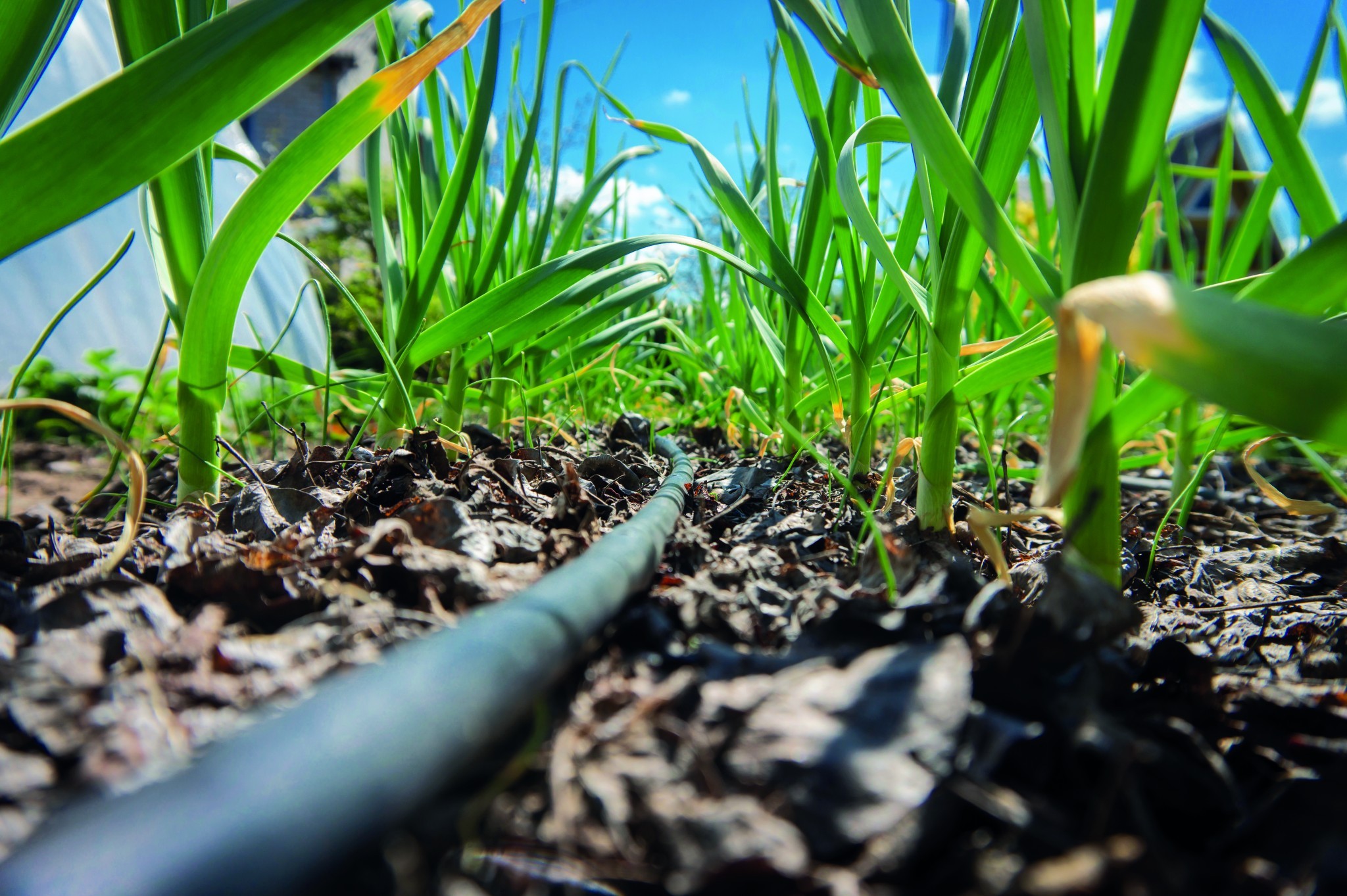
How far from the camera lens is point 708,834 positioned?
25 cm

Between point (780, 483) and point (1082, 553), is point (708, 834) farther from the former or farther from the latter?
point (780, 483)

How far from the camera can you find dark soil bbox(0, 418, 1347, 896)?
0.25m

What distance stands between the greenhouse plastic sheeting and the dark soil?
7.40 feet

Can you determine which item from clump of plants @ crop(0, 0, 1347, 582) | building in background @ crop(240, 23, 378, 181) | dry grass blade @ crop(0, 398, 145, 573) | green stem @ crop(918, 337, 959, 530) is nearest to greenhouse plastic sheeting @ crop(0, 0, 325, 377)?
clump of plants @ crop(0, 0, 1347, 582)

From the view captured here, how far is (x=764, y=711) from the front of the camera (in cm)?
30

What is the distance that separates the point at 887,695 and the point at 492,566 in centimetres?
29

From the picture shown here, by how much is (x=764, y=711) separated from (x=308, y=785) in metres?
0.19

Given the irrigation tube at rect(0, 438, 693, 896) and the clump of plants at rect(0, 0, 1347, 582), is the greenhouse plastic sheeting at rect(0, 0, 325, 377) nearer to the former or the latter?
the clump of plants at rect(0, 0, 1347, 582)

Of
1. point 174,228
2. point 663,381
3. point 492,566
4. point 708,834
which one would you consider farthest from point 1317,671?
point 663,381

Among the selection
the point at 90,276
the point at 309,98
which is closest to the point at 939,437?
the point at 90,276

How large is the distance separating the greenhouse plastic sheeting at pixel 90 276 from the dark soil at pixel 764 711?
88.8 inches

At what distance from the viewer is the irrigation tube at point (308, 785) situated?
0.17 meters

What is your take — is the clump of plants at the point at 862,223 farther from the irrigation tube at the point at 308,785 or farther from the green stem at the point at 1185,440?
the irrigation tube at the point at 308,785

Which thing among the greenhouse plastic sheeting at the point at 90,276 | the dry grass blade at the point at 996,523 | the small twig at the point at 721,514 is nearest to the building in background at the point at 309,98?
the greenhouse plastic sheeting at the point at 90,276
